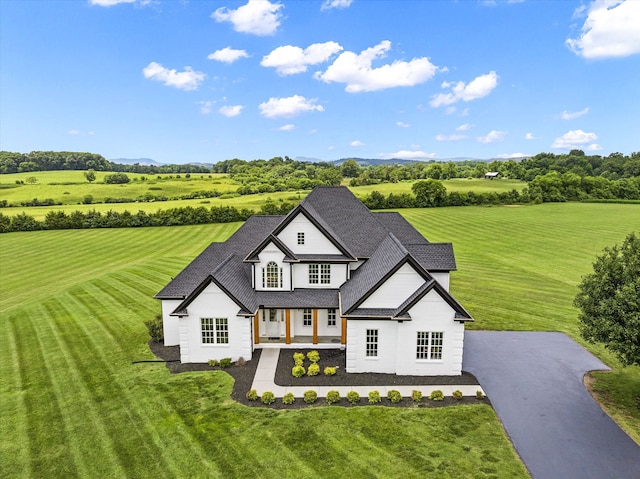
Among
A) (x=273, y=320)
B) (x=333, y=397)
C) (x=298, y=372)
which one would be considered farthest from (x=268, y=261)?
(x=333, y=397)

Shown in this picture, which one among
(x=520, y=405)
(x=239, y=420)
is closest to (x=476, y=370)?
(x=520, y=405)

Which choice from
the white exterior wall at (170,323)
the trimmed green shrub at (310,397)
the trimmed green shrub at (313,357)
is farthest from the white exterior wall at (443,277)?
the white exterior wall at (170,323)

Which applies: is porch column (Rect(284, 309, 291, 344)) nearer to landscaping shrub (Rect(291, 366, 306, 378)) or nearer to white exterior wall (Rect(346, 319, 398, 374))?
landscaping shrub (Rect(291, 366, 306, 378))

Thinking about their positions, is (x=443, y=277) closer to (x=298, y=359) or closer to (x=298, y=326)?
(x=298, y=326)

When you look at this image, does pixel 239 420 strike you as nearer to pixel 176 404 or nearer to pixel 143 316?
pixel 176 404

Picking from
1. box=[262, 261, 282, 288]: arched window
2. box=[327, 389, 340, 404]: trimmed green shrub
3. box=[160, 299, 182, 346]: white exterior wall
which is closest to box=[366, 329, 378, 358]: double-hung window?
box=[327, 389, 340, 404]: trimmed green shrub

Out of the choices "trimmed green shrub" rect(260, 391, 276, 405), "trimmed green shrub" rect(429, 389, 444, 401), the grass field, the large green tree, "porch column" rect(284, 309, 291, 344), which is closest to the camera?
the grass field
